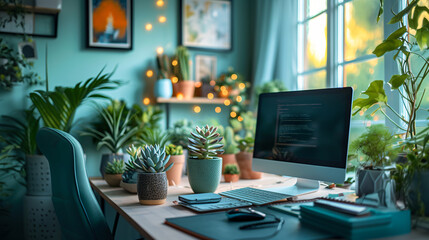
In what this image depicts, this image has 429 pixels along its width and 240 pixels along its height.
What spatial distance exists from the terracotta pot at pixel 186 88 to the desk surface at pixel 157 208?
42.3 inches

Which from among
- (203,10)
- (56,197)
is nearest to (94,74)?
(203,10)

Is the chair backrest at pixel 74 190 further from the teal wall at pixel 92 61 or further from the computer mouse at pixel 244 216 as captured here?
the teal wall at pixel 92 61

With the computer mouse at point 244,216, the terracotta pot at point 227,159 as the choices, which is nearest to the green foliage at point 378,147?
the computer mouse at point 244,216

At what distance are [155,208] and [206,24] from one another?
2.20m

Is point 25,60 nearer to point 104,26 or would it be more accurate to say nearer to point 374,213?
point 104,26

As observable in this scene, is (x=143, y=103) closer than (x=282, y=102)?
No

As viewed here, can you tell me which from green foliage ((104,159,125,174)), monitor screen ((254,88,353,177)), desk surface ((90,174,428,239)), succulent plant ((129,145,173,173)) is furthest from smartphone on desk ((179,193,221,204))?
green foliage ((104,159,125,174))

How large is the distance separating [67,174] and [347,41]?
6.48ft

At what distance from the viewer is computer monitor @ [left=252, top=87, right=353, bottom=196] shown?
143cm

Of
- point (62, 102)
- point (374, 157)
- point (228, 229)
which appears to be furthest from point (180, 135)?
point (228, 229)

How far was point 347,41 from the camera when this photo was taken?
254cm

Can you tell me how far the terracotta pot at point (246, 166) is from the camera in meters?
2.12

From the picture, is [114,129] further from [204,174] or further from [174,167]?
[204,174]

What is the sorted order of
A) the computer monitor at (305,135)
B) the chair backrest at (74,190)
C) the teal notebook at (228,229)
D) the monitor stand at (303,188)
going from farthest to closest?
1. the monitor stand at (303,188)
2. the computer monitor at (305,135)
3. the chair backrest at (74,190)
4. the teal notebook at (228,229)
